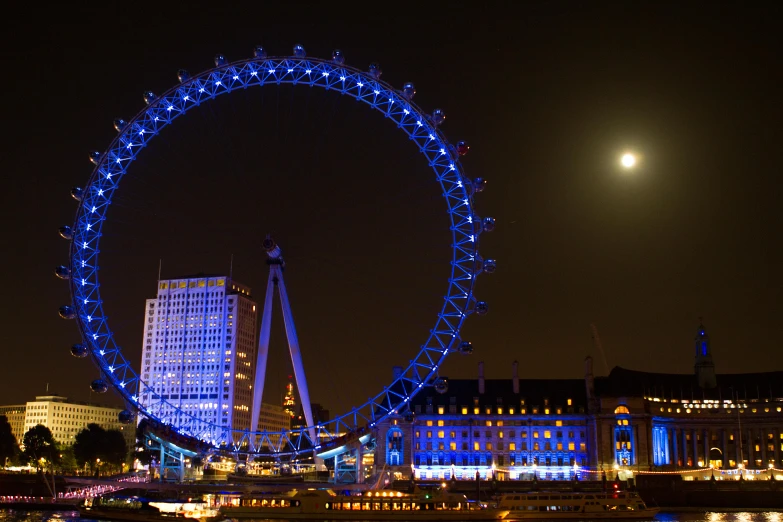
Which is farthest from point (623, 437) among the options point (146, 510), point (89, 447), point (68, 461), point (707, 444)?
point (68, 461)

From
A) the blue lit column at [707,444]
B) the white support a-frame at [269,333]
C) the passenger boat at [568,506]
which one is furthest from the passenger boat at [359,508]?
the blue lit column at [707,444]

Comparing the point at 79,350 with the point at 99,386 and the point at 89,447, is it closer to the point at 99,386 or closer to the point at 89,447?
the point at 99,386

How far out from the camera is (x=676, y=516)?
82875 mm

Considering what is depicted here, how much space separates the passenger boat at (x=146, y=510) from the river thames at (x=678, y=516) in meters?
1.78

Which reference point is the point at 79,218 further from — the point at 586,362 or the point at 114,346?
the point at 586,362

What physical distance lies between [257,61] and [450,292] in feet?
77.4

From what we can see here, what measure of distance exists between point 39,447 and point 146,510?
6196 cm

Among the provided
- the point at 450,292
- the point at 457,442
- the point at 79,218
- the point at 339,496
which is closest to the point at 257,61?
the point at 79,218

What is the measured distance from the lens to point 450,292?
73312mm

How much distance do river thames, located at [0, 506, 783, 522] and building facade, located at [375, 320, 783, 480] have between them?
28.5 metres

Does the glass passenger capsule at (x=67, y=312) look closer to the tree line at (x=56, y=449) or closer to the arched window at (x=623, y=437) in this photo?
the tree line at (x=56, y=449)

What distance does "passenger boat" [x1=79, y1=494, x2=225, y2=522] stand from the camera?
67.9m

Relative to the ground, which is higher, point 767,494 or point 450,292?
point 450,292

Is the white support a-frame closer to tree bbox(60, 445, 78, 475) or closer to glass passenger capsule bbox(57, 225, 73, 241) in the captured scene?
glass passenger capsule bbox(57, 225, 73, 241)
